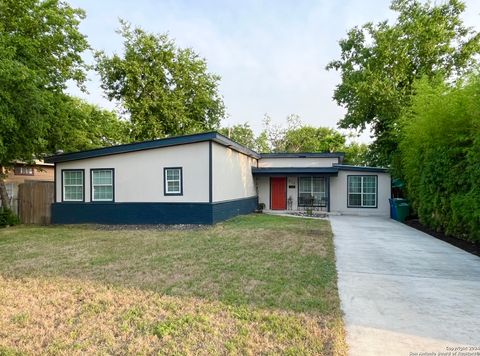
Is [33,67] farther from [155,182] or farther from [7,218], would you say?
[7,218]

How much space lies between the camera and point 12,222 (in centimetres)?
1305

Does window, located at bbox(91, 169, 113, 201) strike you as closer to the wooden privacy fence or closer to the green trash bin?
the wooden privacy fence

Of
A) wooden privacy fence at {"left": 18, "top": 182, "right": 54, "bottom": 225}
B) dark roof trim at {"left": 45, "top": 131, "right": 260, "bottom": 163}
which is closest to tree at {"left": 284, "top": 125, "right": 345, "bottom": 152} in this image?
dark roof trim at {"left": 45, "top": 131, "right": 260, "bottom": 163}

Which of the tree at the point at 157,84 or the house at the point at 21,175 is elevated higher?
the tree at the point at 157,84

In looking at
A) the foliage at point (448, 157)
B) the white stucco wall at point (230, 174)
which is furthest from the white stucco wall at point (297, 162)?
the foliage at point (448, 157)

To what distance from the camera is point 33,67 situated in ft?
34.8

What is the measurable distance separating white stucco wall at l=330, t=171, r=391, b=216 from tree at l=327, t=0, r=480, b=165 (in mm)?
1125

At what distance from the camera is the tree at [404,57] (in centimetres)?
1750

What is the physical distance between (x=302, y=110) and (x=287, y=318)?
33.7 m

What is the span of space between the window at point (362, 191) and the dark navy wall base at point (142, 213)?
7197 millimetres

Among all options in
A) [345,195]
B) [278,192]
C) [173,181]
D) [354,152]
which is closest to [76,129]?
[173,181]

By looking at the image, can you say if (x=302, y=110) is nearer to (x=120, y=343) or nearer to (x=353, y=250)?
(x=353, y=250)

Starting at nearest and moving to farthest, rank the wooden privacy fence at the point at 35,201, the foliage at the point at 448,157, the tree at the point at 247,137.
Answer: the foliage at the point at 448,157 < the wooden privacy fence at the point at 35,201 < the tree at the point at 247,137

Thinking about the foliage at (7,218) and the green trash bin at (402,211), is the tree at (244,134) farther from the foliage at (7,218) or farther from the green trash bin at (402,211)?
the foliage at (7,218)
